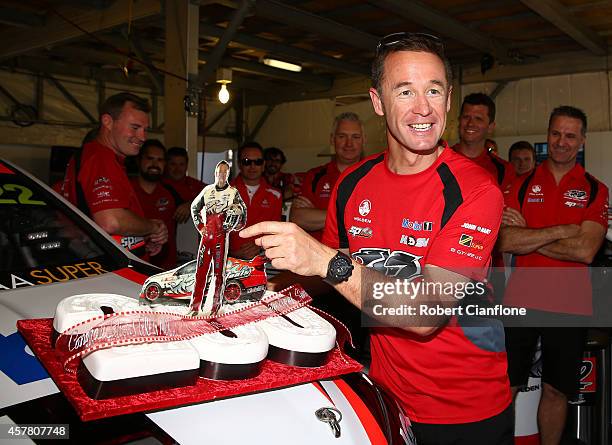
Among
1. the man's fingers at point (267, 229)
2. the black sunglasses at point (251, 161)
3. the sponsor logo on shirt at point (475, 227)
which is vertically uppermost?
the black sunglasses at point (251, 161)

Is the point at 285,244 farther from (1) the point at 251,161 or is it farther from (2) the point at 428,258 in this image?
(1) the point at 251,161

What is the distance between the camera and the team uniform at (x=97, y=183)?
2.89 m

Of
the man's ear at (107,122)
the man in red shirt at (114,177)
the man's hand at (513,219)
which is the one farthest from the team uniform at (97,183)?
the man's hand at (513,219)

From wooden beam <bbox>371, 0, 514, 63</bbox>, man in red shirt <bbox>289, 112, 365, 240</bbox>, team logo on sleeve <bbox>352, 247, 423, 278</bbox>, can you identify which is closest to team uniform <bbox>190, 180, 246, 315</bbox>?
team logo on sleeve <bbox>352, 247, 423, 278</bbox>

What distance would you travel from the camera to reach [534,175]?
3.38 m

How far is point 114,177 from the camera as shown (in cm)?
296

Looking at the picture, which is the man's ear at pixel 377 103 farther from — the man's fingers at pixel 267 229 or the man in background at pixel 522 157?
the man in background at pixel 522 157

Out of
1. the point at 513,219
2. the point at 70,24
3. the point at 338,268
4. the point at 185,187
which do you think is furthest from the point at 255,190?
the point at 70,24

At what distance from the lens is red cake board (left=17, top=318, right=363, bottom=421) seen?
0.94m

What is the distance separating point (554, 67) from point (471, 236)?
32.5 ft

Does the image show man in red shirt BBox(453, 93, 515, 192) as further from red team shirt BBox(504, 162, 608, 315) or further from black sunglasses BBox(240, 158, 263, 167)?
black sunglasses BBox(240, 158, 263, 167)

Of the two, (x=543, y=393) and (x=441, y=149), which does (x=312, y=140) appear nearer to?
(x=543, y=393)

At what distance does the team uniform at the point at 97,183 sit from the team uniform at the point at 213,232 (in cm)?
174

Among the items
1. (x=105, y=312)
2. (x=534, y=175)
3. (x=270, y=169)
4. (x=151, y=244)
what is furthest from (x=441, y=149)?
(x=270, y=169)
